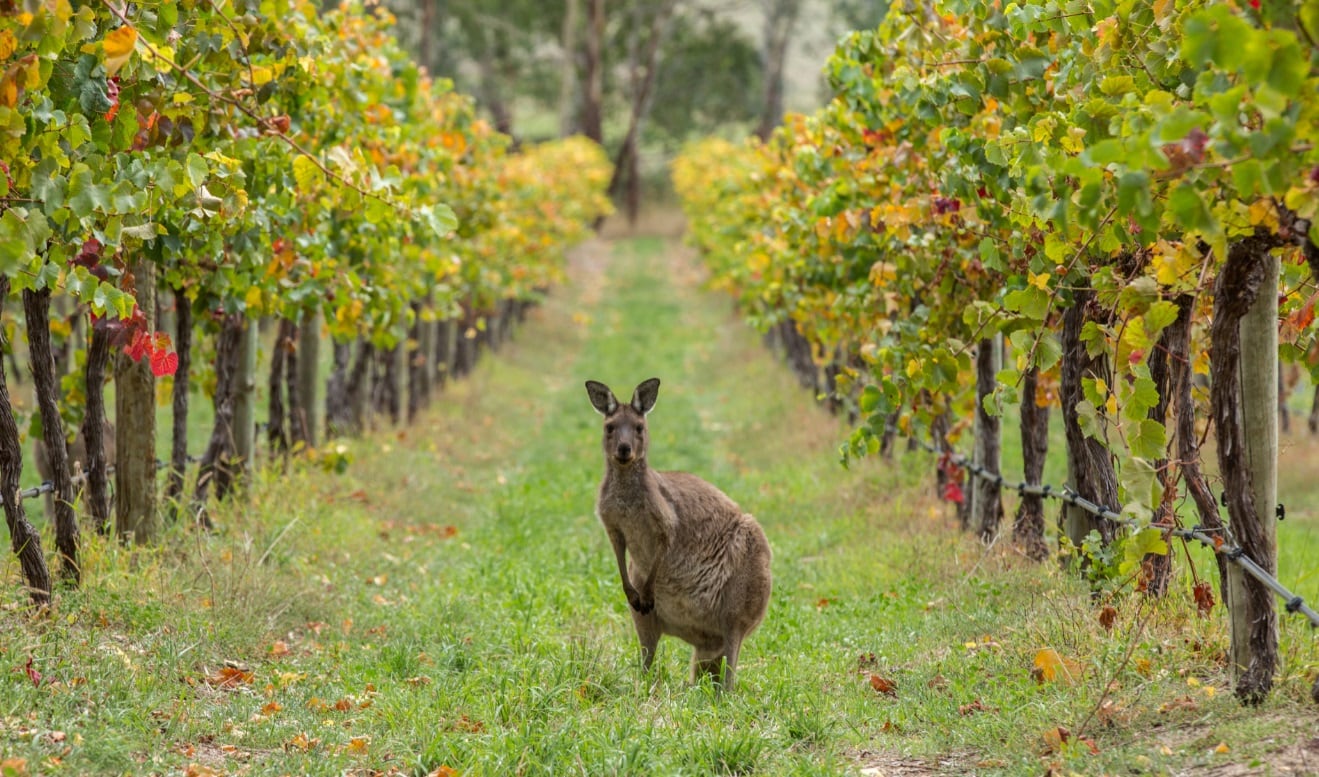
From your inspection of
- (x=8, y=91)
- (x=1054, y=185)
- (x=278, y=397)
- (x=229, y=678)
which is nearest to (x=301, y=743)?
(x=229, y=678)

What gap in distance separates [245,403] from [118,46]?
6.12m

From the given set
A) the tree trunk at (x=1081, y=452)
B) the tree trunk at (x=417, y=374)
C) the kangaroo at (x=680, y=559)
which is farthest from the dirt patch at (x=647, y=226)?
the kangaroo at (x=680, y=559)

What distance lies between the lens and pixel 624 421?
7.39 m

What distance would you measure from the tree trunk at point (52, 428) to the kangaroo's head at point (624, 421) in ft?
10.0

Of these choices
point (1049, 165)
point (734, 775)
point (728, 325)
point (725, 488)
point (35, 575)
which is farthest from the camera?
point (728, 325)

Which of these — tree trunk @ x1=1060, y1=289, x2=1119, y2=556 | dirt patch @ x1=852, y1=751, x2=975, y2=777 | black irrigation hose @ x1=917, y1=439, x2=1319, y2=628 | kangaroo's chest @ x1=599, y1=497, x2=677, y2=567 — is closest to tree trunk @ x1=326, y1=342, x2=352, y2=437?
kangaroo's chest @ x1=599, y1=497, x2=677, y2=567

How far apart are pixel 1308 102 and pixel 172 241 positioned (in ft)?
18.5

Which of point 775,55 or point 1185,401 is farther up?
point 775,55

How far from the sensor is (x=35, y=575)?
23.1 feet

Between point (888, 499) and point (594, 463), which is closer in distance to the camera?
point (888, 499)

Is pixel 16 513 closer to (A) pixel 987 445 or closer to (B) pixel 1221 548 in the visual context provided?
(B) pixel 1221 548

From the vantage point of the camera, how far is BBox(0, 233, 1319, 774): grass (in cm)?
570

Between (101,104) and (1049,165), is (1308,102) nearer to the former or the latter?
(1049,165)

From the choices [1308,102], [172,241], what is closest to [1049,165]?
[1308,102]
